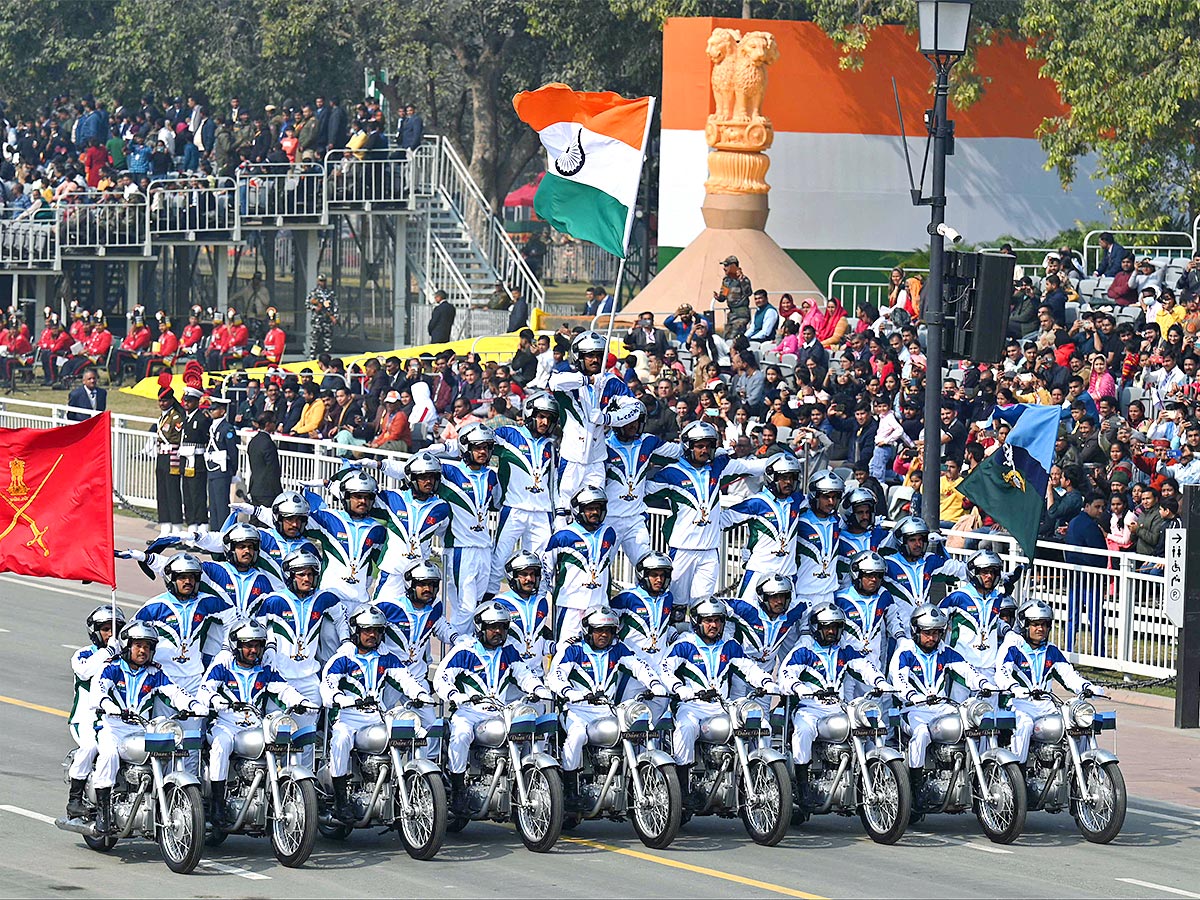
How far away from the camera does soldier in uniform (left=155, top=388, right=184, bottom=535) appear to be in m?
28.7

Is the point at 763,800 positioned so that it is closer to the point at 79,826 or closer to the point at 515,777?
the point at 515,777

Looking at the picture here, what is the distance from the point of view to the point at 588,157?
69.6 ft

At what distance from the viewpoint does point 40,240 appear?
141 feet

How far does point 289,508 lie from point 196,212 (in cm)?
Answer: 2736

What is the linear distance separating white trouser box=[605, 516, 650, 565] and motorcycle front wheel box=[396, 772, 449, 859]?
3441mm

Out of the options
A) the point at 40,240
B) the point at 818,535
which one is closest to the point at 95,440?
the point at 818,535

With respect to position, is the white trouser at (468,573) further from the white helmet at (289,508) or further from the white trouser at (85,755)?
the white trouser at (85,755)

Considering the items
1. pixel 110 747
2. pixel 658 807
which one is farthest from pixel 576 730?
pixel 110 747

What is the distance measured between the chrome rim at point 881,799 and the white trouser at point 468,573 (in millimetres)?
3564

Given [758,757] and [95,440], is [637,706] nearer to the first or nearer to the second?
[758,757]

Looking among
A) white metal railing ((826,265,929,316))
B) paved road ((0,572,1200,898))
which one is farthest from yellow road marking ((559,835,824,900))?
white metal railing ((826,265,929,316))

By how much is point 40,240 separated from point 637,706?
30.1 m

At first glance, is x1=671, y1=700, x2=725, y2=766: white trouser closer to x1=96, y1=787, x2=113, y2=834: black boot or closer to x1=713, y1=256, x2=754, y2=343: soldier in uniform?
x1=96, y1=787, x2=113, y2=834: black boot

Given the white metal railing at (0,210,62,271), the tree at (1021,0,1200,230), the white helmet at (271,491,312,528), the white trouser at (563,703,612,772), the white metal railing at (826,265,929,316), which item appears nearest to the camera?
the white trouser at (563,703,612,772)
